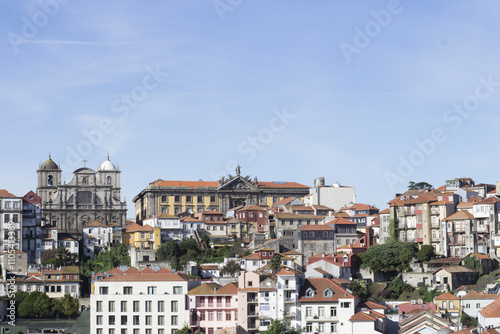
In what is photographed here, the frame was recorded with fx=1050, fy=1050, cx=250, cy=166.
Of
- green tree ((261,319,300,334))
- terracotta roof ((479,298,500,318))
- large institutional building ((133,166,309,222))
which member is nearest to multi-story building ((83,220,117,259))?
large institutional building ((133,166,309,222))

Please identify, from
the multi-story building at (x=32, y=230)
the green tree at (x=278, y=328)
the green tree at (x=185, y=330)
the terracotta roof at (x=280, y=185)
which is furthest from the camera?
the terracotta roof at (x=280, y=185)

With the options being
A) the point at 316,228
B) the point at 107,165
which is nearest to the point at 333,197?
the point at 316,228

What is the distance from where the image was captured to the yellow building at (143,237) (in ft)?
379

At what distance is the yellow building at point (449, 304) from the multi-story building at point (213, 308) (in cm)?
1678

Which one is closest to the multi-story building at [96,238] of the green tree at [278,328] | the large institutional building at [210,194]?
the large institutional building at [210,194]

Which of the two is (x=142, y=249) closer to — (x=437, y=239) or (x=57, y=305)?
(x=57, y=305)

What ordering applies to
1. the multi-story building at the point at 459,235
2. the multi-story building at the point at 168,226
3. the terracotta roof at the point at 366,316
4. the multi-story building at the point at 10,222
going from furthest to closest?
the multi-story building at the point at 168,226, the multi-story building at the point at 10,222, the multi-story building at the point at 459,235, the terracotta roof at the point at 366,316

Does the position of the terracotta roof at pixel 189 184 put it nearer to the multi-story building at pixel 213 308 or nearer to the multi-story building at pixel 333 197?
the multi-story building at pixel 333 197

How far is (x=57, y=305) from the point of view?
10188 cm

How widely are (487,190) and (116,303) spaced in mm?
47786

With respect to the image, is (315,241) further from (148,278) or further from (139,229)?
(148,278)

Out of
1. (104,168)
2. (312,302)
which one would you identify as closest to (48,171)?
(104,168)

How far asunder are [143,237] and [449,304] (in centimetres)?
4165

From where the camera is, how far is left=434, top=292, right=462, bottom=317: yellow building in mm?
85688
